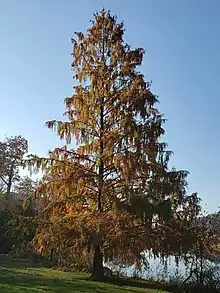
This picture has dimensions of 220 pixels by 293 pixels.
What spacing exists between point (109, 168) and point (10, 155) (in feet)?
88.7

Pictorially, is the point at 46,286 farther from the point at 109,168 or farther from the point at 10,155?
the point at 10,155

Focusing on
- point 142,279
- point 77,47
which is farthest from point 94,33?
point 142,279

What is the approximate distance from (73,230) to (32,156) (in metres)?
3.08

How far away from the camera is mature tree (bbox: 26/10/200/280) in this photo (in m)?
13.8

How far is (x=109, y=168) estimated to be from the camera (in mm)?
15352

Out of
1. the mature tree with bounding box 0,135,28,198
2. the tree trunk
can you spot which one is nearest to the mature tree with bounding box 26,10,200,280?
the tree trunk

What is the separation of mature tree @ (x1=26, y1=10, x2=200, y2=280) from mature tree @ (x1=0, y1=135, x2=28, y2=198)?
25305 mm

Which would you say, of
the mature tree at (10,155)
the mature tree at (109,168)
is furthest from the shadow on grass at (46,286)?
the mature tree at (10,155)

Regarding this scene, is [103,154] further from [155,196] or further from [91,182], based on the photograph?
[155,196]

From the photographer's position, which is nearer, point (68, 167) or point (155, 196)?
point (155, 196)

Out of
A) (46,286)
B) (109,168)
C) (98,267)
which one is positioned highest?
(109,168)

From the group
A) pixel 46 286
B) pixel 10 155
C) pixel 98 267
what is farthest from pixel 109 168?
pixel 10 155

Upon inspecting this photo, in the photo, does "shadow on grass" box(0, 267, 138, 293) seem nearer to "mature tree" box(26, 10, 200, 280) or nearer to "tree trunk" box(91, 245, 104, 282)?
"tree trunk" box(91, 245, 104, 282)

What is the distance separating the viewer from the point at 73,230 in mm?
14109
